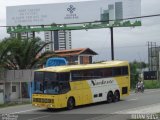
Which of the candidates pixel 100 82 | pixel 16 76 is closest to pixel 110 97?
pixel 100 82

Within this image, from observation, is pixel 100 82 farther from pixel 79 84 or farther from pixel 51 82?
pixel 51 82

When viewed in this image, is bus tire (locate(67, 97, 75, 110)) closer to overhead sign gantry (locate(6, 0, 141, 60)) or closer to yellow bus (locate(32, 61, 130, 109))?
yellow bus (locate(32, 61, 130, 109))

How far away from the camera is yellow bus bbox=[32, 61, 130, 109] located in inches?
1072

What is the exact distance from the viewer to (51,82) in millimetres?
27266

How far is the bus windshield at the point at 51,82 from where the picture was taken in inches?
1069

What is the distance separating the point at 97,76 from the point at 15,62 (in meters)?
14.6

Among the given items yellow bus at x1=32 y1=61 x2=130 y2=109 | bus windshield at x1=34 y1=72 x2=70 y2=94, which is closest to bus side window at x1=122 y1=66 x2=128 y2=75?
yellow bus at x1=32 y1=61 x2=130 y2=109

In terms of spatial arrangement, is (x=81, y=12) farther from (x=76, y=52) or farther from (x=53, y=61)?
(x=53, y=61)

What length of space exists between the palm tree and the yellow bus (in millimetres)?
11997

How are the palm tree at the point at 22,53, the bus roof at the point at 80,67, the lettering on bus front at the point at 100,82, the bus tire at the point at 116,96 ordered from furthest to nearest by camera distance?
the palm tree at the point at 22,53, the bus tire at the point at 116,96, the lettering on bus front at the point at 100,82, the bus roof at the point at 80,67

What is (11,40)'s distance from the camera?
138 feet

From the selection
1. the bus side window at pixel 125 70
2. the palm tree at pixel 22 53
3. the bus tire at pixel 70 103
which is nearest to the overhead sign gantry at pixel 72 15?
the palm tree at pixel 22 53

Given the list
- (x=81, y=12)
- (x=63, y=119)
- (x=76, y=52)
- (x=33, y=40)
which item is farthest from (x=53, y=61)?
(x=76, y=52)

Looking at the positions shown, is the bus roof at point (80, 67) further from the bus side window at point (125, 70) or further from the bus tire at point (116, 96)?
the bus tire at point (116, 96)
